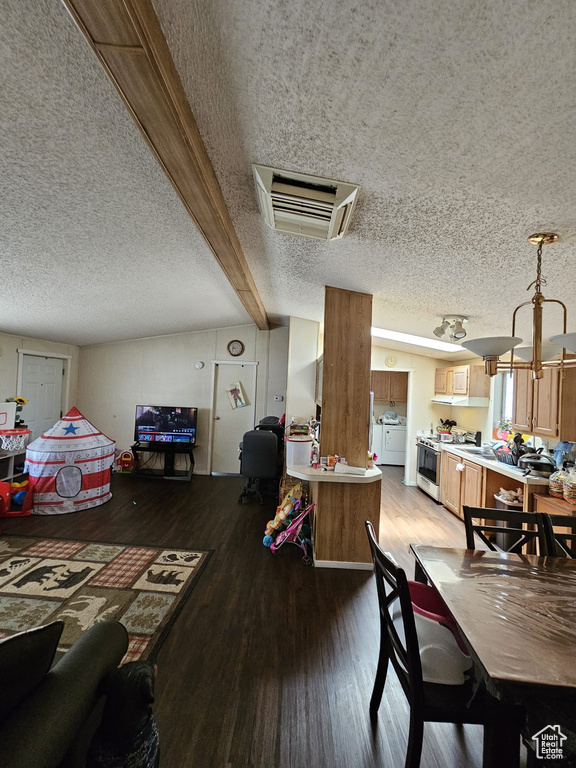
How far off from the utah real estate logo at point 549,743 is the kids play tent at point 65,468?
4.51 metres

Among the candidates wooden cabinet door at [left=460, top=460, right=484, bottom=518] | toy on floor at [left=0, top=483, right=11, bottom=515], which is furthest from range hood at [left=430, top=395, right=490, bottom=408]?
toy on floor at [left=0, top=483, right=11, bottom=515]

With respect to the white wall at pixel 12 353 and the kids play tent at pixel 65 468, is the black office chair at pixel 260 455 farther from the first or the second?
the white wall at pixel 12 353

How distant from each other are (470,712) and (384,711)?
0.64m

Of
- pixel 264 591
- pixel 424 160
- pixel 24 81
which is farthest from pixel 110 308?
pixel 424 160

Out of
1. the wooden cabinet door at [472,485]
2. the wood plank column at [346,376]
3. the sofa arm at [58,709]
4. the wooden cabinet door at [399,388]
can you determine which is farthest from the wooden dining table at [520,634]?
the wooden cabinet door at [399,388]

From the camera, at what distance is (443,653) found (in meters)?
1.38

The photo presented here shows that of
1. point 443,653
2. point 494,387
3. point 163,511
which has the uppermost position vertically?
point 494,387

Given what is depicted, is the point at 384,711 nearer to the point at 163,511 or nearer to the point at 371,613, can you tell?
the point at 371,613

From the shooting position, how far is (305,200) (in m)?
1.75

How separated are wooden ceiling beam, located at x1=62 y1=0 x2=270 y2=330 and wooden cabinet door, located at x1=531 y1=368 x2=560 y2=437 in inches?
130

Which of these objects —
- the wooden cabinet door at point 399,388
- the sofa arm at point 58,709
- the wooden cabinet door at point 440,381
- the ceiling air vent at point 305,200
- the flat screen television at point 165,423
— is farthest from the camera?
the wooden cabinet door at point 399,388

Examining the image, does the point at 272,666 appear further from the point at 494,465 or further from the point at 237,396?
the point at 237,396

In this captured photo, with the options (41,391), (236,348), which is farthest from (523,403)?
(41,391)

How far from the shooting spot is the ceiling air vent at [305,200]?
1651mm
